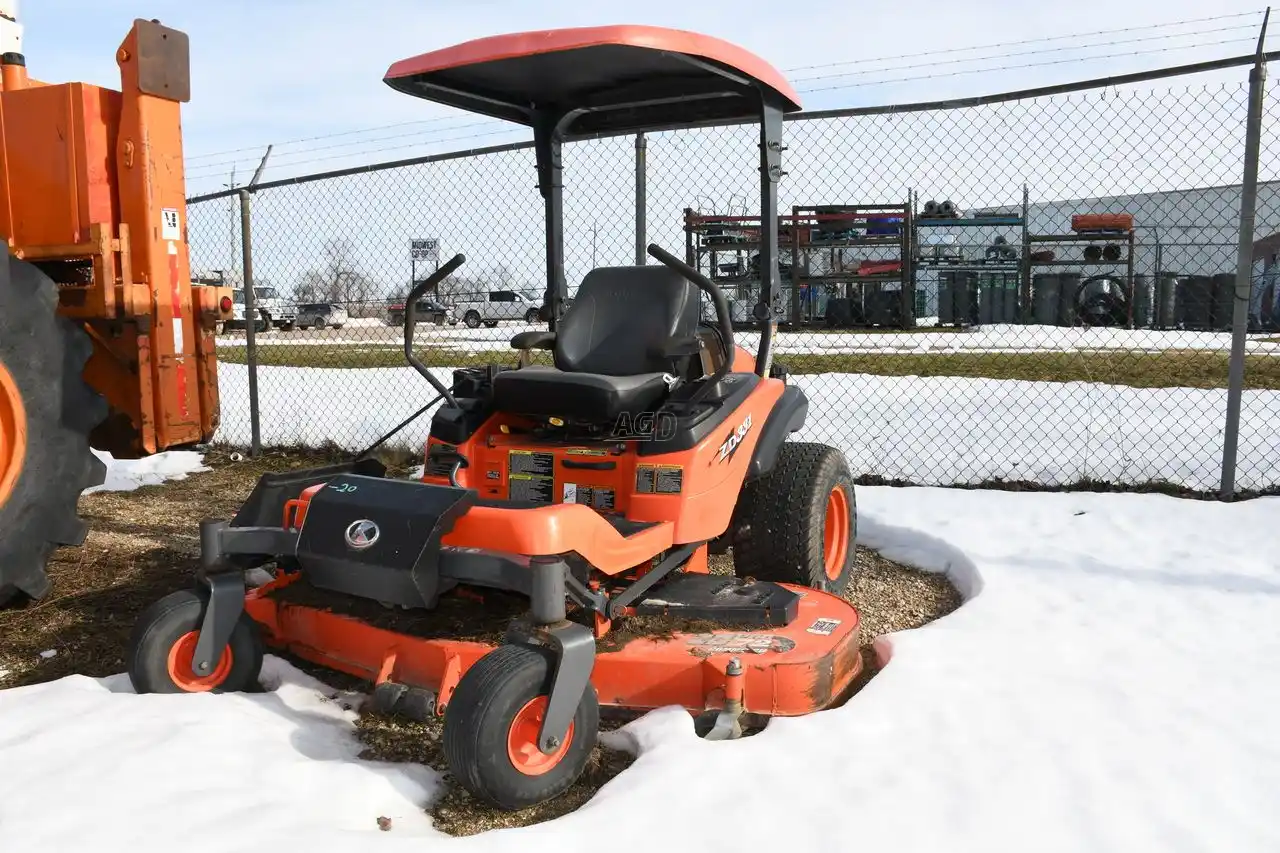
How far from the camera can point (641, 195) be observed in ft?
19.4

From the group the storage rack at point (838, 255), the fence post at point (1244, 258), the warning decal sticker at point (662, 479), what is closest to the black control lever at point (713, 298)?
the warning decal sticker at point (662, 479)

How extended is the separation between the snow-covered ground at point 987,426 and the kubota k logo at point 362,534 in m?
4.10

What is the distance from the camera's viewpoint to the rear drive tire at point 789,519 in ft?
12.5

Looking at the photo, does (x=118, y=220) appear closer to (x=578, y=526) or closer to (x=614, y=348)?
(x=614, y=348)

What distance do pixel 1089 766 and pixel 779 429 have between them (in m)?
1.62

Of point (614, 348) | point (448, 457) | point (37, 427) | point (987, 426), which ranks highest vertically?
point (614, 348)

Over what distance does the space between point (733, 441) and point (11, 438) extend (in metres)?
2.54

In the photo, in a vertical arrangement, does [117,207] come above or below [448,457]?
above

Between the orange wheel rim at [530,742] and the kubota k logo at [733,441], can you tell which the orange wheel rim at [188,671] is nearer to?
the orange wheel rim at [530,742]

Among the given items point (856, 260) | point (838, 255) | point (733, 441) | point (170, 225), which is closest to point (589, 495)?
point (733, 441)

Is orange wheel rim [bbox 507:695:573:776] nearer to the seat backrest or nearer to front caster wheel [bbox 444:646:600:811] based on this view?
front caster wheel [bbox 444:646:600:811]

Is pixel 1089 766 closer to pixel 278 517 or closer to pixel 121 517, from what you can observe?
pixel 278 517

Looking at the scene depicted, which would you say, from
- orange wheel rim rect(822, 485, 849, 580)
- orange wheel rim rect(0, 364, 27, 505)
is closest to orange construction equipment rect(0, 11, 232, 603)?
orange wheel rim rect(0, 364, 27, 505)

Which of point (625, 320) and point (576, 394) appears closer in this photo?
point (576, 394)
